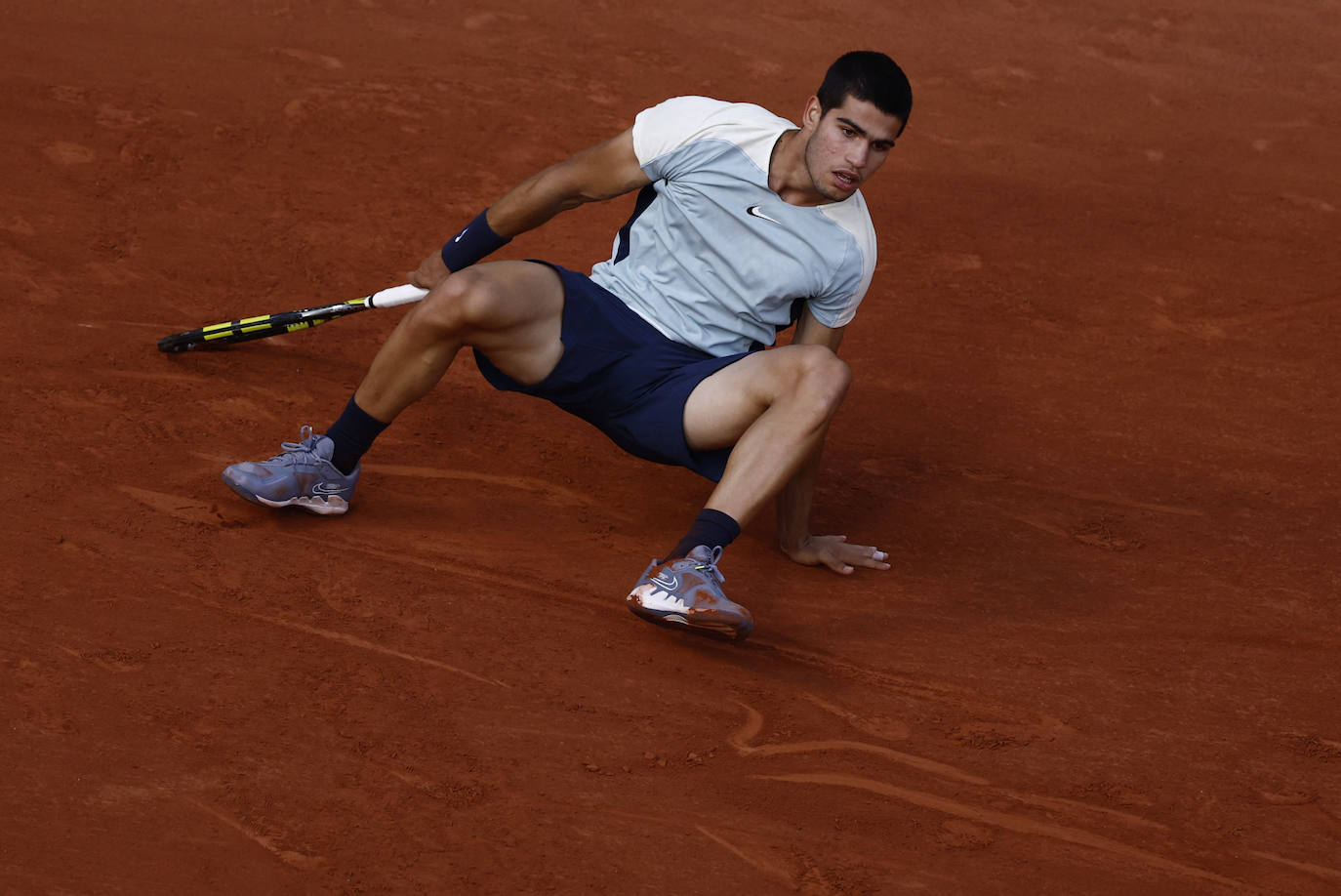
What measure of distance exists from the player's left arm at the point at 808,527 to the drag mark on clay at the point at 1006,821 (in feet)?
3.02

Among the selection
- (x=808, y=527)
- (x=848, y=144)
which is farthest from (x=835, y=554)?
(x=848, y=144)

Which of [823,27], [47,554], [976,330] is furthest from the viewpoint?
[823,27]

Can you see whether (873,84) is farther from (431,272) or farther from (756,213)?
(431,272)

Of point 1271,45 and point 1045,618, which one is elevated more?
point 1271,45

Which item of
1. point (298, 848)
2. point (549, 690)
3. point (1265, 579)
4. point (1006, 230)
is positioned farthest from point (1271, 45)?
point (298, 848)

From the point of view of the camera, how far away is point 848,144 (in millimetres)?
3715

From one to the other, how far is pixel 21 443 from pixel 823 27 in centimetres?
538

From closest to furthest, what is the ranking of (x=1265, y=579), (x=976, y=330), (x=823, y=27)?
1. (x=1265, y=579)
2. (x=976, y=330)
3. (x=823, y=27)

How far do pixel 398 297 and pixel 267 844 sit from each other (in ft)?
6.34

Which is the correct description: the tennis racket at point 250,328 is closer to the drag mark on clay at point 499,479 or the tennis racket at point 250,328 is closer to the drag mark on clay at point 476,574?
the drag mark on clay at point 499,479

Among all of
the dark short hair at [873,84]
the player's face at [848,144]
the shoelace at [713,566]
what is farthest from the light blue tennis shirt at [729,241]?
the shoelace at [713,566]

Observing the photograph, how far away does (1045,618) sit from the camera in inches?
154

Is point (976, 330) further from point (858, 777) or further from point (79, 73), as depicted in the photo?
point (79, 73)

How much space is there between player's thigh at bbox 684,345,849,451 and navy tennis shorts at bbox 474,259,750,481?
5 cm
